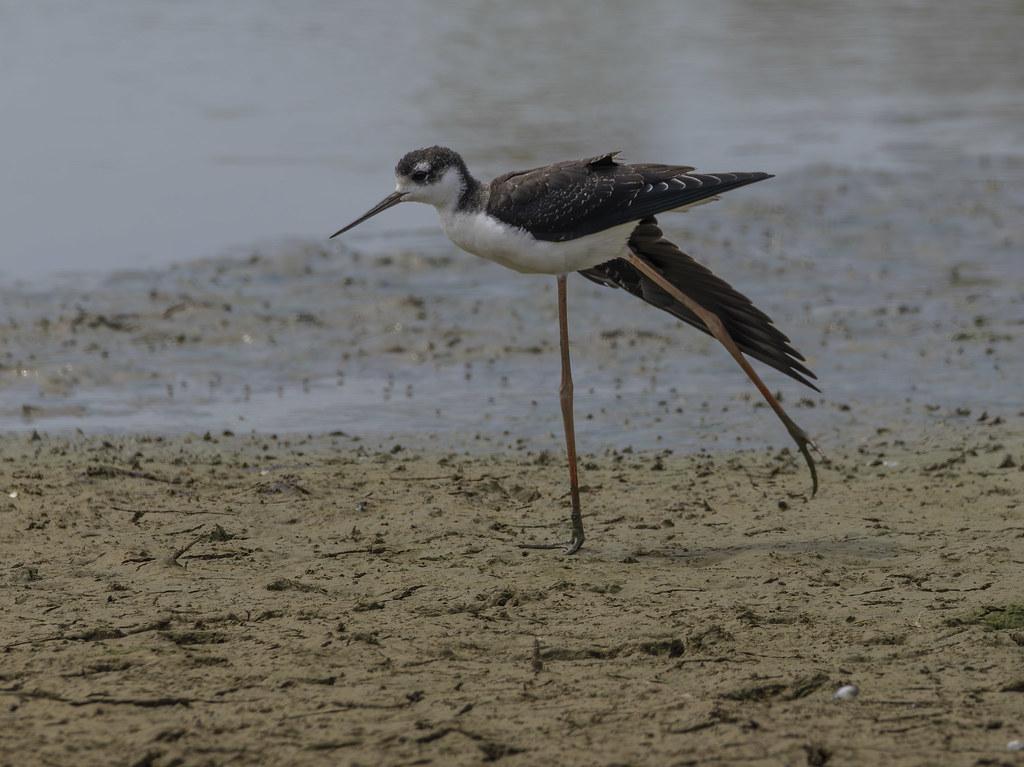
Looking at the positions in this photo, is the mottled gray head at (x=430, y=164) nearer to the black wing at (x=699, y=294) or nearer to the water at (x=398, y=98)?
the black wing at (x=699, y=294)

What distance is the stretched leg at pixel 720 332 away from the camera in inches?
263

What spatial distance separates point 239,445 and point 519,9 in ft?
50.9

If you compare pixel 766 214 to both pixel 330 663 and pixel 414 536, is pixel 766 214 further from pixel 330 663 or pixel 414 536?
pixel 330 663

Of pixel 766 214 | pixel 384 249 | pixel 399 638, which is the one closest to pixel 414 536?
pixel 399 638

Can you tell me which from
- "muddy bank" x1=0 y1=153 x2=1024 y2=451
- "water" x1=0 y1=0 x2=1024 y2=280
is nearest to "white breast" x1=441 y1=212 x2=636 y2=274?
"muddy bank" x1=0 y1=153 x2=1024 y2=451

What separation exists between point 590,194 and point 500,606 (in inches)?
71.2

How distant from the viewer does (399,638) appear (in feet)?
17.0

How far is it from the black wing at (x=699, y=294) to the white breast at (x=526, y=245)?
11.7 inches

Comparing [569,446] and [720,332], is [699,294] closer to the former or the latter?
[720,332]

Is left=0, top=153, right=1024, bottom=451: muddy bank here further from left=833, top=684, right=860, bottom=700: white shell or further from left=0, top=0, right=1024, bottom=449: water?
left=833, top=684, right=860, bottom=700: white shell

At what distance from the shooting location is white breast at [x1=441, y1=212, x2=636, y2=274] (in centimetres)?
635

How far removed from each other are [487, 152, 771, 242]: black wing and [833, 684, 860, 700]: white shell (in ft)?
7.76

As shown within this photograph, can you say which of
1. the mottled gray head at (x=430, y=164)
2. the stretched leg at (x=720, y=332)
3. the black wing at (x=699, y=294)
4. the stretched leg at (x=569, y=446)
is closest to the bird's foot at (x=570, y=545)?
the stretched leg at (x=569, y=446)

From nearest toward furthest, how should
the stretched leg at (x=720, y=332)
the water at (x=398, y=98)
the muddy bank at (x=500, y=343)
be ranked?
the stretched leg at (x=720, y=332), the muddy bank at (x=500, y=343), the water at (x=398, y=98)
